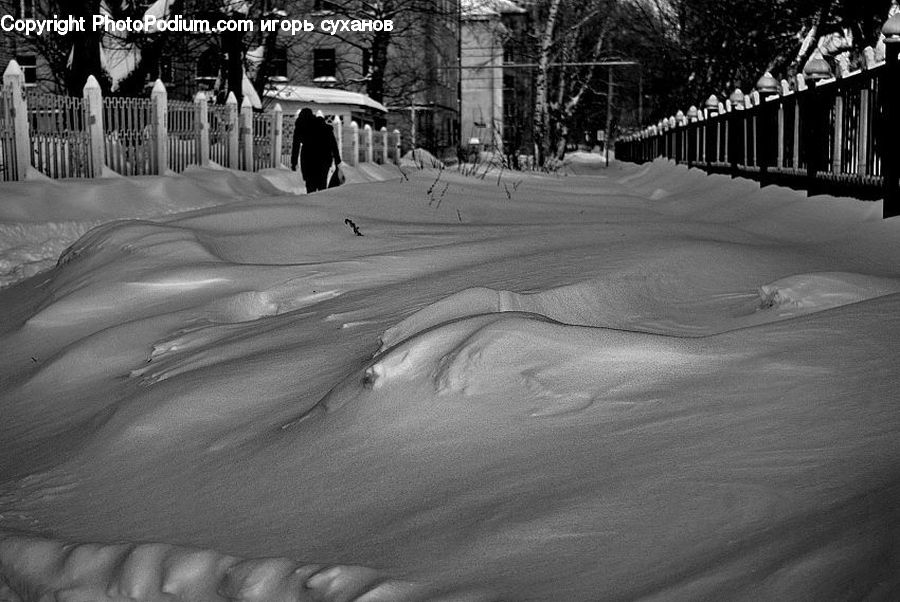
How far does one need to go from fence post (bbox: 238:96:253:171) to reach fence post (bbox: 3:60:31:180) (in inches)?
330

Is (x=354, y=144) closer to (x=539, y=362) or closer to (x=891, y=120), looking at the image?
(x=891, y=120)

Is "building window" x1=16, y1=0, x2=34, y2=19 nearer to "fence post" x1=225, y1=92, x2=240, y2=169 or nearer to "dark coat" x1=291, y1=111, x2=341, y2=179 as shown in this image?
"fence post" x1=225, y1=92, x2=240, y2=169

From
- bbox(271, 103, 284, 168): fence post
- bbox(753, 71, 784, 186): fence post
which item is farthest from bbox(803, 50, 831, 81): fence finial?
bbox(271, 103, 284, 168): fence post

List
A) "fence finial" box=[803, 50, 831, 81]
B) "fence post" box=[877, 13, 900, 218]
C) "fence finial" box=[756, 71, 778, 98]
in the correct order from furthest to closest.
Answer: "fence finial" box=[756, 71, 778, 98] < "fence finial" box=[803, 50, 831, 81] < "fence post" box=[877, 13, 900, 218]

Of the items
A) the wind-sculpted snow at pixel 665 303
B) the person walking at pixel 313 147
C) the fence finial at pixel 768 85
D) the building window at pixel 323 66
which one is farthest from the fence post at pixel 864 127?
the building window at pixel 323 66

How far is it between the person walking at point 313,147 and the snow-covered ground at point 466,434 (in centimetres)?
903

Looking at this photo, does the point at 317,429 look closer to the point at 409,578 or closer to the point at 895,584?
the point at 409,578

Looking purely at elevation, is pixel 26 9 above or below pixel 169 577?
above

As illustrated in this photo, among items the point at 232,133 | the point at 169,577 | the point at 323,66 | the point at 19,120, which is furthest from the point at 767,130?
the point at 323,66

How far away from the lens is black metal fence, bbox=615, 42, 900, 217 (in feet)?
26.1

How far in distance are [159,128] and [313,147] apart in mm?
4383

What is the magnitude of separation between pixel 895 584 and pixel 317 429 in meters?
2.00

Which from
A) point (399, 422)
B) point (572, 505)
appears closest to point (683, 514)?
point (572, 505)

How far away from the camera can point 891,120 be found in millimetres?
7840
